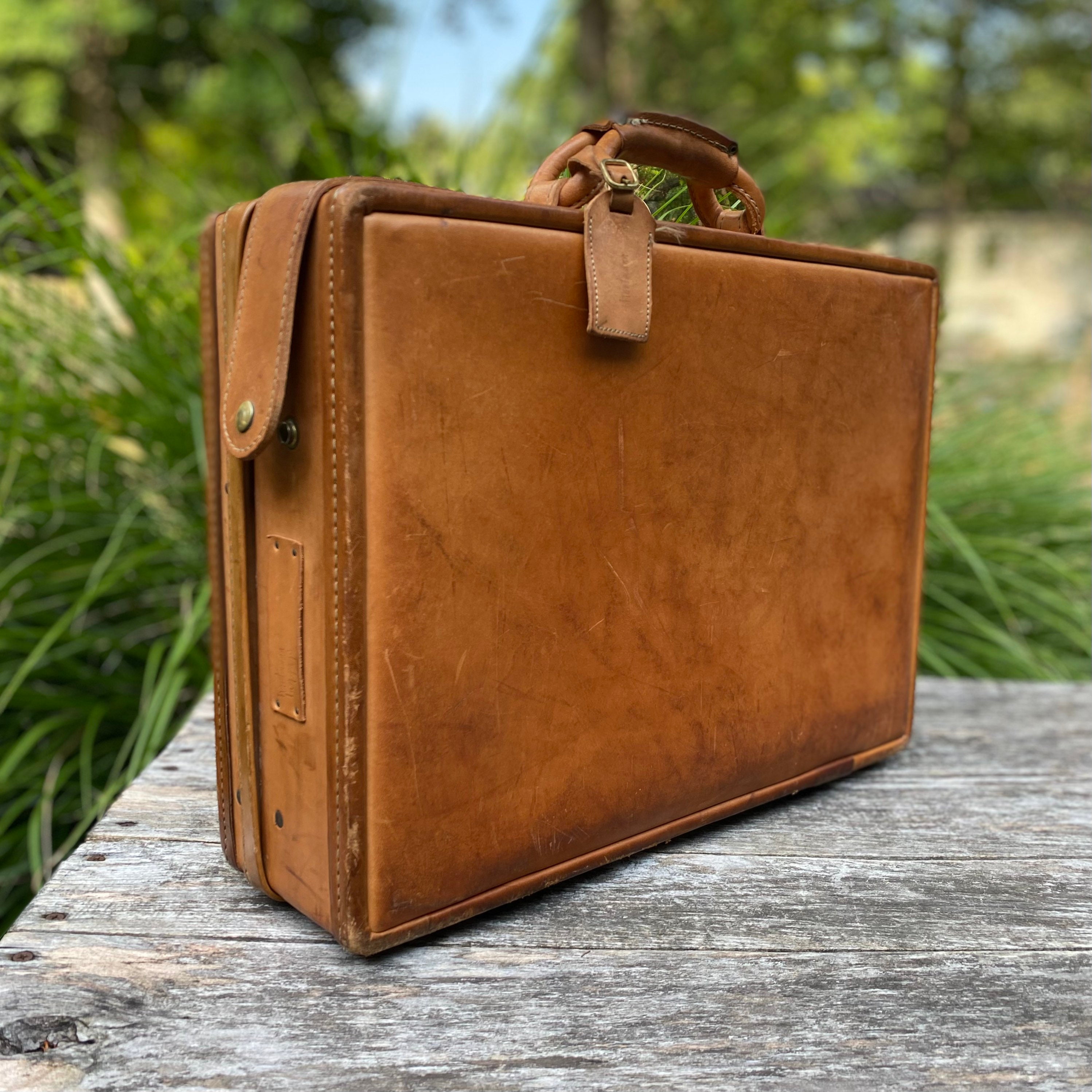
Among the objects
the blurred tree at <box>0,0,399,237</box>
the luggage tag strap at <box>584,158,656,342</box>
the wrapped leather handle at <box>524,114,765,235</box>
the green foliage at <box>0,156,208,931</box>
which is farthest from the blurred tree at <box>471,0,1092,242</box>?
the luggage tag strap at <box>584,158,656,342</box>

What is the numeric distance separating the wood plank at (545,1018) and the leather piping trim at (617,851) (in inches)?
1.1

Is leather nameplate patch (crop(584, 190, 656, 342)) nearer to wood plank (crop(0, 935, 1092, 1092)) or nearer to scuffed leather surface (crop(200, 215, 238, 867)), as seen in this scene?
scuffed leather surface (crop(200, 215, 238, 867))

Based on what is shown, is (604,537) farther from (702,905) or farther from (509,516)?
(702,905)

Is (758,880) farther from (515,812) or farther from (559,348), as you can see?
(559,348)

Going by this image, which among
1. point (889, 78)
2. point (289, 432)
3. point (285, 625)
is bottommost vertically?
point (285, 625)

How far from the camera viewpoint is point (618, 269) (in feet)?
2.78

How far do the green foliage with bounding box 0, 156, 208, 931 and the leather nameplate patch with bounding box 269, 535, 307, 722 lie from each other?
0.71 meters

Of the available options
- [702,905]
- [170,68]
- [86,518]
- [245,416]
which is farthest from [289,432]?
[170,68]

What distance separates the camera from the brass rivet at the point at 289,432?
78 centimetres

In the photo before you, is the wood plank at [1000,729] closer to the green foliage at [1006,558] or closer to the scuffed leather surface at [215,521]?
the green foliage at [1006,558]

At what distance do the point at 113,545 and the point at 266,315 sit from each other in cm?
97

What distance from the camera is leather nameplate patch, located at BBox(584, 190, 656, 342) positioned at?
836 millimetres

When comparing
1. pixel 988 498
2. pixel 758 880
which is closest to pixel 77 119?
pixel 988 498

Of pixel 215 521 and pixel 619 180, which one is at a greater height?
pixel 619 180
